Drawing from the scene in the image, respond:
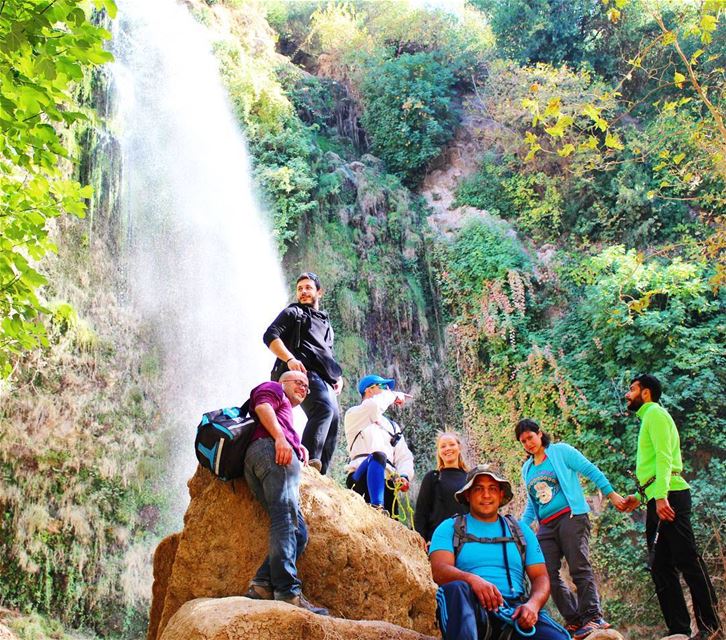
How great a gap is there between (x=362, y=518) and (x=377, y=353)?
8527mm

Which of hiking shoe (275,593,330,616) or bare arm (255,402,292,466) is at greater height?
bare arm (255,402,292,466)

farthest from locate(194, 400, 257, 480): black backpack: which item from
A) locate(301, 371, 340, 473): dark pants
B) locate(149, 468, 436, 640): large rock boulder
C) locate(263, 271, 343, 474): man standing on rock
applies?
locate(301, 371, 340, 473): dark pants

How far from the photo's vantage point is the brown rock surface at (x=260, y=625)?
270cm

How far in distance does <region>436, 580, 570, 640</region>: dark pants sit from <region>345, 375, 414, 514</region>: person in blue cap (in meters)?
1.68

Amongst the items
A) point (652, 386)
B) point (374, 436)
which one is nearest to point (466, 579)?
point (374, 436)

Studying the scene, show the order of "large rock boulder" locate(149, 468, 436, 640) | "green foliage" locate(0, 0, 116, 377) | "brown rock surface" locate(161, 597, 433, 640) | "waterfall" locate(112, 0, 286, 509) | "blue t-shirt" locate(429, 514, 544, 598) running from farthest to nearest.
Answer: "waterfall" locate(112, 0, 286, 509), "green foliage" locate(0, 0, 116, 377), "large rock boulder" locate(149, 468, 436, 640), "blue t-shirt" locate(429, 514, 544, 598), "brown rock surface" locate(161, 597, 433, 640)

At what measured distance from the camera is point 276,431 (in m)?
3.48

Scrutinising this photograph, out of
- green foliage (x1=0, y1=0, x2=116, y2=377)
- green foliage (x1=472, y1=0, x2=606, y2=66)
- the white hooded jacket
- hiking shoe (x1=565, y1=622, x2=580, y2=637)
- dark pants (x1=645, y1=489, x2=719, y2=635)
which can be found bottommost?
hiking shoe (x1=565, y1=622, x2=580, y2=637)

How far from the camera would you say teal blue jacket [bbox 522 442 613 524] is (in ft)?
14.9

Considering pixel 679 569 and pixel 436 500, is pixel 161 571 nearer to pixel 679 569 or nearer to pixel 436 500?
pixel 436 500

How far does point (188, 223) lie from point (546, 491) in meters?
9.58

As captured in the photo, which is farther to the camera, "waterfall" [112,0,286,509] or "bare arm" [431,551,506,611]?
"waterfall" [112,0,286,509]

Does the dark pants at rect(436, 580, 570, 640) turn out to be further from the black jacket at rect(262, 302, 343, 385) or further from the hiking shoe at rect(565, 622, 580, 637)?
the black jacket at rect(262, 302, 343, 385)

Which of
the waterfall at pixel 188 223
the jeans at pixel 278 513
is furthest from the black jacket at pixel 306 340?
the waterfall at pixel 188 223
